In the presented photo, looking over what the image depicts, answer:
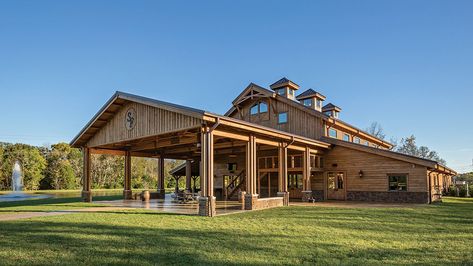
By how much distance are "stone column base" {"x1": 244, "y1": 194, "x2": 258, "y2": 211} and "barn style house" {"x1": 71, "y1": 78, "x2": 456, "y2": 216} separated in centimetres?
4

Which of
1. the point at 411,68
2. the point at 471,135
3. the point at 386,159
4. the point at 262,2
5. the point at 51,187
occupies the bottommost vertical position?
the point at 51,187

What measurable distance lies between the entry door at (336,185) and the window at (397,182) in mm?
2606

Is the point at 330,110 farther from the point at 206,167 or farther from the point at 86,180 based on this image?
the point at 86,180

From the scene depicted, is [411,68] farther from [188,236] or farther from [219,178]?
[188,236]

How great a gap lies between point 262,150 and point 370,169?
639cm

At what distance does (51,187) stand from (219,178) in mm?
32964

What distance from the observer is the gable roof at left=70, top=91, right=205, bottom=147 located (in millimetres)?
12281

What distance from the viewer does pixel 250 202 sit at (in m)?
13.7

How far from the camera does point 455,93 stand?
21250 millimetres

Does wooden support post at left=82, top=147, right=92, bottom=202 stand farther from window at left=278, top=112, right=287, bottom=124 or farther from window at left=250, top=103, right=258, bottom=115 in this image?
window at left=278, top=112, right=287, bottom=124

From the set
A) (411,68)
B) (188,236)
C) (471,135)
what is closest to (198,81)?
(411,68)

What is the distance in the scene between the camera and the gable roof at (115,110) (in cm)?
1228

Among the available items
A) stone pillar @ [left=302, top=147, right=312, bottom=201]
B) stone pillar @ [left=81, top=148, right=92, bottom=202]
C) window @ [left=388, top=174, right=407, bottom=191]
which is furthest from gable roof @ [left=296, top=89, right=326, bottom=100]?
stone pillar @ [left=81, top=148, right=92, bottom=202]

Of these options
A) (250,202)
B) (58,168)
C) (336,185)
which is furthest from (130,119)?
(58,168)
